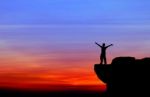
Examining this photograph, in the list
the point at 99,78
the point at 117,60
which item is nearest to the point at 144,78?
the point at 117,60

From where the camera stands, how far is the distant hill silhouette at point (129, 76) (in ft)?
156

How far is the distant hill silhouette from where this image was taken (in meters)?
47.4

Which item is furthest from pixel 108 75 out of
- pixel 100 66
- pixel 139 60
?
pixel 139 60

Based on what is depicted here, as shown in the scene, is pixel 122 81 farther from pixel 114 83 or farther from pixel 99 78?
pixel 99 78

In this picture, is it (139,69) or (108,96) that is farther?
(108,96)

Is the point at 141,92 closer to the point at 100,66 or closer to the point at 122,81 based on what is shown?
the point at 122,81

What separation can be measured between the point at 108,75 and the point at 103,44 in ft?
13.3

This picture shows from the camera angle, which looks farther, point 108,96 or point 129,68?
point 108,96

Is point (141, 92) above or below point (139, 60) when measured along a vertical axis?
below

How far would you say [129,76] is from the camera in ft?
158

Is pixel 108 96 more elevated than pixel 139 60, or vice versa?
pixel 139 60

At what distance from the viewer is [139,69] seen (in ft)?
156

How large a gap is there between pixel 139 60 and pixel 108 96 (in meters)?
5.95

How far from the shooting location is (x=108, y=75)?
51.5m
